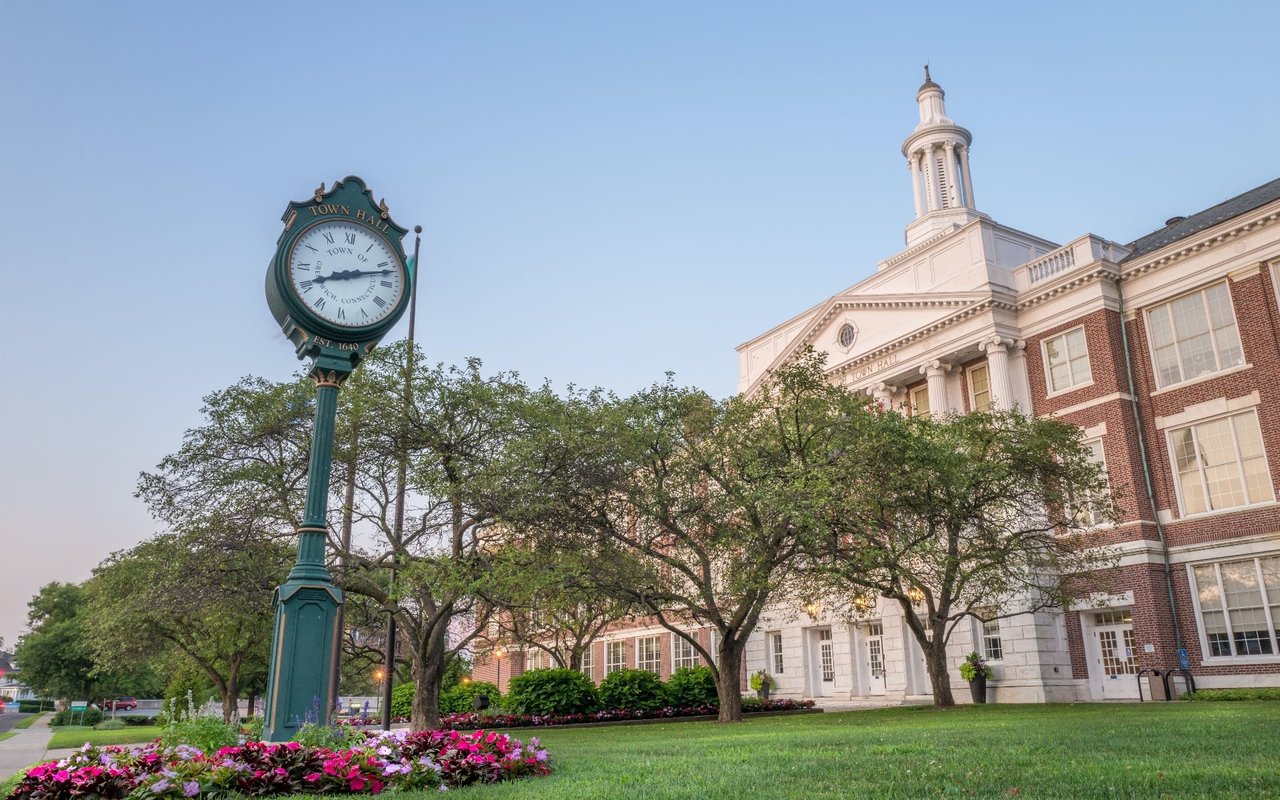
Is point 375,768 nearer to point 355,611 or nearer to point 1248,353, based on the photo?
point 355,611

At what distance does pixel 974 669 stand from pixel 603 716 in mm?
12420

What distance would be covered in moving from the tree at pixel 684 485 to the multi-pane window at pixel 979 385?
533 inches

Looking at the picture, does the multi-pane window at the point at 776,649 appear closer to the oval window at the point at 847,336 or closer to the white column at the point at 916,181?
the oval window at the point at 847,336

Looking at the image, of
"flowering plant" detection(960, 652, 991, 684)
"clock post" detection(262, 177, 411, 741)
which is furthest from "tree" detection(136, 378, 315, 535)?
"flowering plant" detection(960, 652, 991, 684)

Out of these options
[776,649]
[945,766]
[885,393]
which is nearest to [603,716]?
[776,649]

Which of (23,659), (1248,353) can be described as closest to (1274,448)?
(1248,353)

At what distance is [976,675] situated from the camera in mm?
30453

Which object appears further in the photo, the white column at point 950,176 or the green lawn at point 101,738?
the white column at point 950,176

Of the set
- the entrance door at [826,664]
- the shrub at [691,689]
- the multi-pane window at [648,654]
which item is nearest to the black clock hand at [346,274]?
the shrub at [691,689]

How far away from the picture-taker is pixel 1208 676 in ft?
86.9

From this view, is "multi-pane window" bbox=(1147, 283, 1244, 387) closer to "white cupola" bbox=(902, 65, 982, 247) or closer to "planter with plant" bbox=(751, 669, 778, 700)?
"white cupola" bbox=(902, 65, 982, 247)

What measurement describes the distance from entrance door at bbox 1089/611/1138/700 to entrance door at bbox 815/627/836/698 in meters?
11.3

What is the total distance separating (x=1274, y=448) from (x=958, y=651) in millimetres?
12242

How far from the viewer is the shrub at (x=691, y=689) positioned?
33500 millimetres
